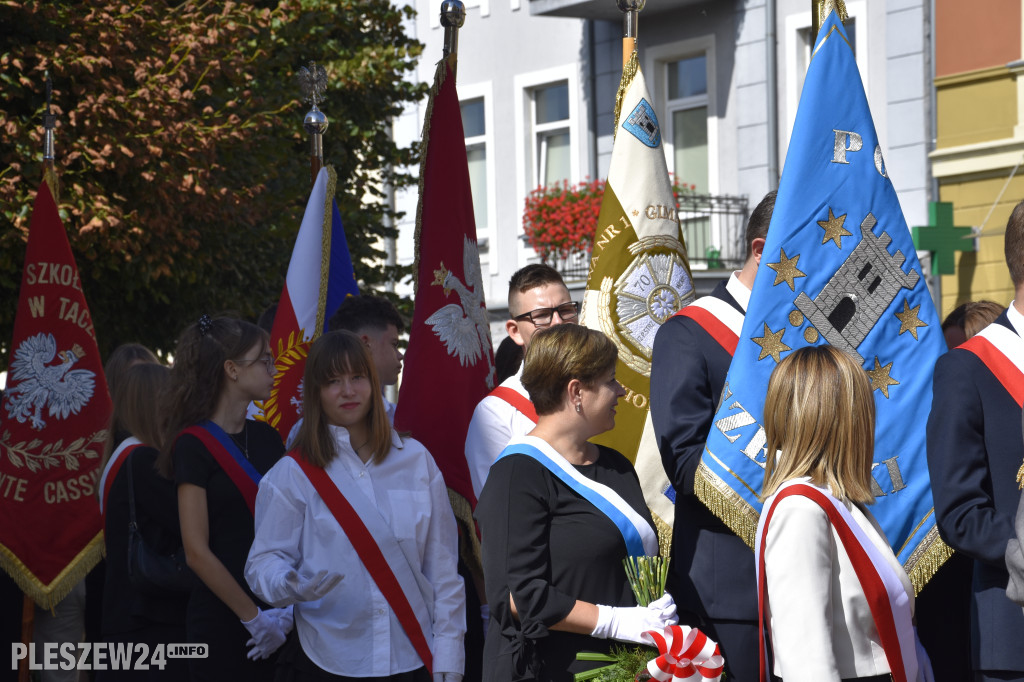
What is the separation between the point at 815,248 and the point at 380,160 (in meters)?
9.64

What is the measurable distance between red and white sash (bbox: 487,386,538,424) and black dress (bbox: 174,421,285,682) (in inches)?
39.9

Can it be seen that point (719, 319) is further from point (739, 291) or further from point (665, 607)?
point (665, 607)

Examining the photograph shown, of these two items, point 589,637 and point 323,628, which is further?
point 323,628

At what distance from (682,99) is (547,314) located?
1168 centimetres

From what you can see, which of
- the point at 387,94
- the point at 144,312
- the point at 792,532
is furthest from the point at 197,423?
the point at 387,94

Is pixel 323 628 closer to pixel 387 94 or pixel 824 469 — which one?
pixel 824 469

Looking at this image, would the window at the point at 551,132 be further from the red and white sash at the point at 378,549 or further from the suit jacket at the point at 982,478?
the suit jacket at the point at 982,478

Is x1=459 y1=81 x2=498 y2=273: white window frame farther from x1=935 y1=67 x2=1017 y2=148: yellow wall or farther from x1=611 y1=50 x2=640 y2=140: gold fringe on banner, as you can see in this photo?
x1=611 y1=50 x2=640 y2=140: gold fringe on banner

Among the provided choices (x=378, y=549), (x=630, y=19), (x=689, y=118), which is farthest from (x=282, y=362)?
(x=689, y=118)

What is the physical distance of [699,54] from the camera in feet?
51.3

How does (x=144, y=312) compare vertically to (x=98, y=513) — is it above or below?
above

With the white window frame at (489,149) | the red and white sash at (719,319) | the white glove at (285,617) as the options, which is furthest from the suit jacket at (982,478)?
the white window frame at (489,149)

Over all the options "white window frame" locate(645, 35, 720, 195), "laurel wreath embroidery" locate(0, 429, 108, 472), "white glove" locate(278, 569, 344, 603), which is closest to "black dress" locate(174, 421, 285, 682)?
"white glove" locate(278, 569, 344, 603)

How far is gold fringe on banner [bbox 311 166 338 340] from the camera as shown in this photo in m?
6.24
